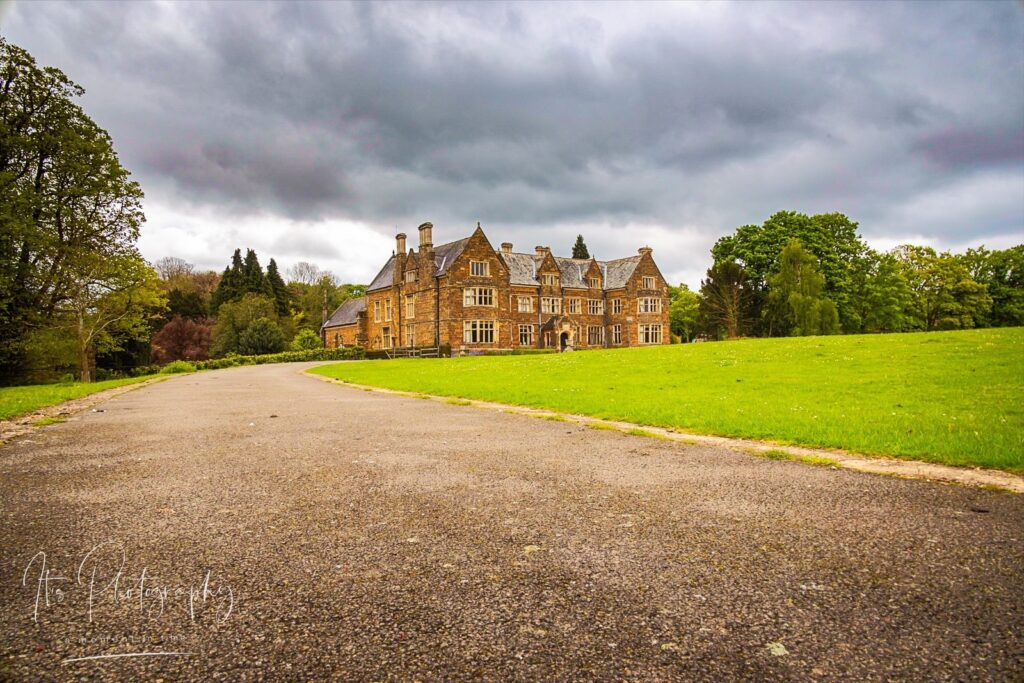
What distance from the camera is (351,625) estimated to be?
326 cm

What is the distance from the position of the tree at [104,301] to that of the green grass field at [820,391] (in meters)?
17.3

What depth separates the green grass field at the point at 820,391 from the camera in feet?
29.9

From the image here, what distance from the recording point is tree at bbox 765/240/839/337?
2125 inches

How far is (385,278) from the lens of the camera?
65.2 meters

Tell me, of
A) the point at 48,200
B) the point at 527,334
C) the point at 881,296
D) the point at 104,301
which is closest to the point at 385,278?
the point at 527,334

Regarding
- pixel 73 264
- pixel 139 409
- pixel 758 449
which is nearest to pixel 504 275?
pixel 73 264

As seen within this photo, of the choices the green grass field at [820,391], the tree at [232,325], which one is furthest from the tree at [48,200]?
the tree at [232,325]

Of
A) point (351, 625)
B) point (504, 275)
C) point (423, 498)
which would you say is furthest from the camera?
point (504, 275)

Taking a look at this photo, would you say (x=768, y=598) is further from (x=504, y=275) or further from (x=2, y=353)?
(x=504, y=275)

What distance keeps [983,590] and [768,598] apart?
1.43 m

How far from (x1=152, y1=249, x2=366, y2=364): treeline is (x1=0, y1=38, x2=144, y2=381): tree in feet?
56.8

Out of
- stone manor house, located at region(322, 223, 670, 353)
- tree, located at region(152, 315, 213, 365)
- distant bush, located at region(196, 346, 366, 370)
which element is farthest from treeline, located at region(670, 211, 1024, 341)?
tree, located at region(152, 315, 213, 365)

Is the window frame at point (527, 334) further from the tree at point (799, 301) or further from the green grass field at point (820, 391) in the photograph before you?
the green grass field at point (820, 391)

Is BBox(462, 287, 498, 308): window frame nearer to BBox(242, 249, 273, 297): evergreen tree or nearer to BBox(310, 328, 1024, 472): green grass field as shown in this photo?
BBox(310, 328, 1024, 472): green grass field
